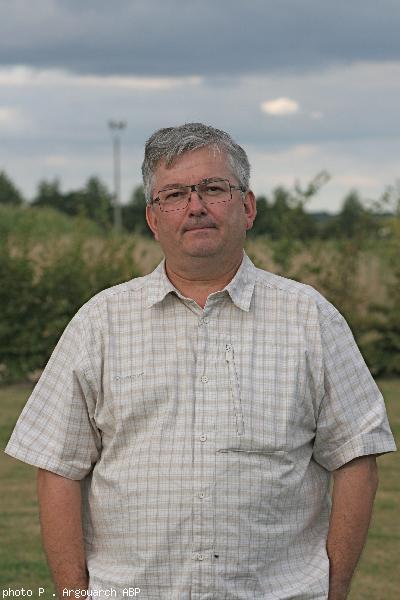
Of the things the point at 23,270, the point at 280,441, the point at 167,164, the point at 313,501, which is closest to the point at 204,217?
the point at 167,164

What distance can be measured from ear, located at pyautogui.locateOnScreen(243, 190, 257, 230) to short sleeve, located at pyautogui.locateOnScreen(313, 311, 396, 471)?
0.39 metres

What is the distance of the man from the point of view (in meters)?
3.03

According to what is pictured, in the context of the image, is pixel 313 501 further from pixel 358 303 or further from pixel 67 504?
pixel 358 303

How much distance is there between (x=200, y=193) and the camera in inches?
124

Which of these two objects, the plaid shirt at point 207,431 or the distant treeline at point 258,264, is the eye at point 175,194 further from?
the distant treeline at point 258,264

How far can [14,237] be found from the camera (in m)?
14.6

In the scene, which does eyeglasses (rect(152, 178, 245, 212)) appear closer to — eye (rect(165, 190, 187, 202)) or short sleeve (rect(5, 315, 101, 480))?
eye (rect(165, 190, 187, 202))

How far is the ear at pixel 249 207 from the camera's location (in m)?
3.31

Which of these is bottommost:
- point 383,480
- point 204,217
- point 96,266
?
point 383,480

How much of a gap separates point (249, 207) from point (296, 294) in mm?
307

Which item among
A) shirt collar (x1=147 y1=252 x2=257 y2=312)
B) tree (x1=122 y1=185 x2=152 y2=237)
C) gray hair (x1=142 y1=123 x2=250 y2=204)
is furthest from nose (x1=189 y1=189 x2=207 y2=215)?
tree (x1=122 y1=185 x2=152 y2=237)

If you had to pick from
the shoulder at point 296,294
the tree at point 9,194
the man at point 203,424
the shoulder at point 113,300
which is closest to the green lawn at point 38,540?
the man at point 203,424

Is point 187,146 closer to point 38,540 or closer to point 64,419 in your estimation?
point 64,419

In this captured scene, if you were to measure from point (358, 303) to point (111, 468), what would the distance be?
12.4 metres
